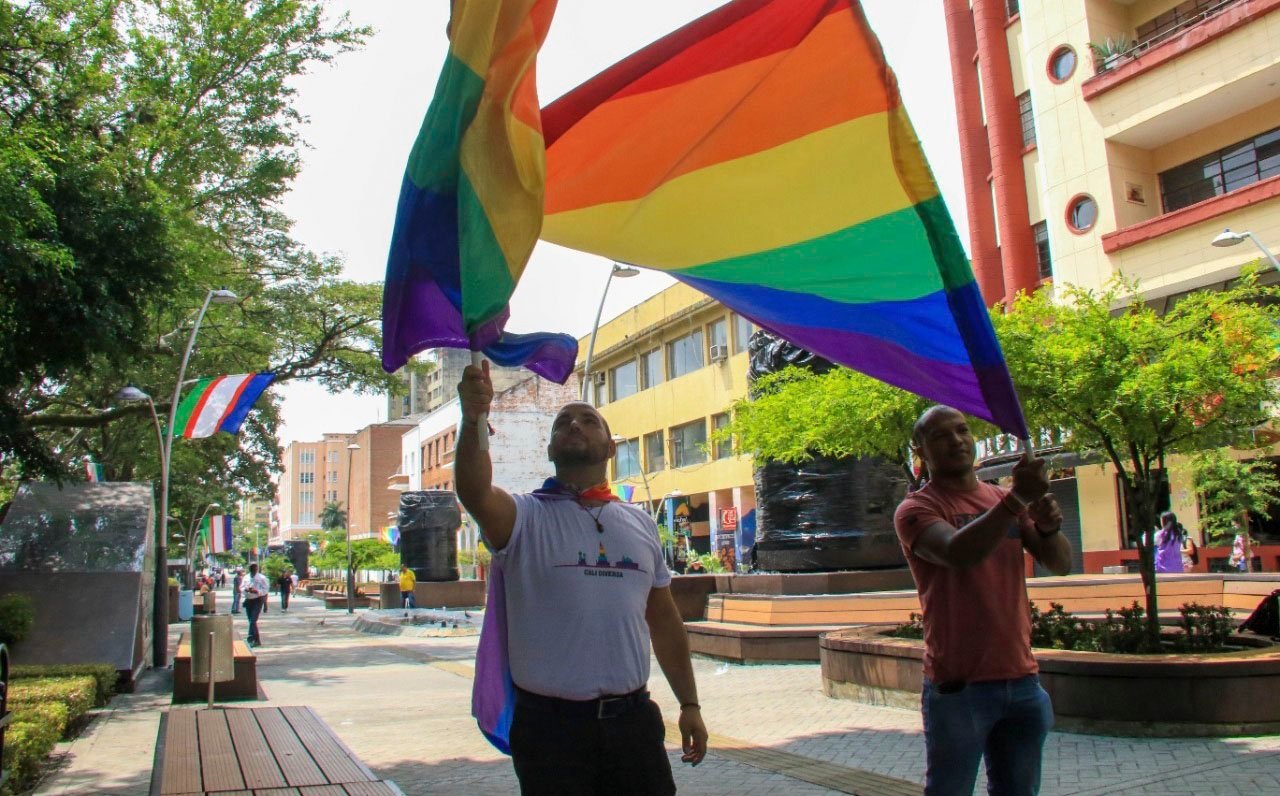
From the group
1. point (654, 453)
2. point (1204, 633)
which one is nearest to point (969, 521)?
point (1204, 633)

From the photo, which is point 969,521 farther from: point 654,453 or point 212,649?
point 654,453

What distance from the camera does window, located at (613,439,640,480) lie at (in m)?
54.0

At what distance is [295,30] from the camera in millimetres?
21969

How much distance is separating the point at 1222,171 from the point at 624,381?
33665mm

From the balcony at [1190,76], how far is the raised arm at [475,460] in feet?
83.6

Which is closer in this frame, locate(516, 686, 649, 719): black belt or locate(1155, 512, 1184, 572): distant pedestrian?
locate(516, 686, 649, 719): black belt

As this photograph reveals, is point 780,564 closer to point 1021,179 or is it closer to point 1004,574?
point 1004,574

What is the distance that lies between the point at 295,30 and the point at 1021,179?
64.9 ft

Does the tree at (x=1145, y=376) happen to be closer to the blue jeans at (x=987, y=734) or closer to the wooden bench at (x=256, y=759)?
the blue jeans at (x=987, y=734)

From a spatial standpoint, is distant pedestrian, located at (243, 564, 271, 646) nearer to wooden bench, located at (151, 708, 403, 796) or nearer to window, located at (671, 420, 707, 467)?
wooden bench, located at (151, 708, 403, 796)

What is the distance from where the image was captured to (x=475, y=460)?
2941 millimetres

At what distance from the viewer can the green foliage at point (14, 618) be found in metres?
12.2

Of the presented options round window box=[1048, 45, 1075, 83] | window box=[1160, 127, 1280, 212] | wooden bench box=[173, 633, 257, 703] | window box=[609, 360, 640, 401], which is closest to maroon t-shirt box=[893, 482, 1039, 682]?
wooden bench box=[173, 633, 257, 703]

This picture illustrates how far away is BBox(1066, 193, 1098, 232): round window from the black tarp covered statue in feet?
50.6
